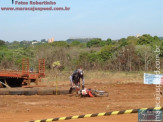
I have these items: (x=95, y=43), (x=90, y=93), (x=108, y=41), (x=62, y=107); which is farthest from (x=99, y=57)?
(x=62, y=107)

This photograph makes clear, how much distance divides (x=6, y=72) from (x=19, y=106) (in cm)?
850

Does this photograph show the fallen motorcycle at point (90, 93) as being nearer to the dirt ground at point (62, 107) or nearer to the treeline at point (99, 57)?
the dirt ground at point (62, 107)

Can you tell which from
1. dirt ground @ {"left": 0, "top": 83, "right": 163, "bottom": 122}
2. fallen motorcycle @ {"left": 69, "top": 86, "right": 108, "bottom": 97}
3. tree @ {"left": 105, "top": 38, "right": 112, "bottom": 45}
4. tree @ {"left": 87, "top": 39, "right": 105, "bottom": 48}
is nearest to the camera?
dirt ground @ {"left": 0, "top": 83, "right": 163, "bottom": 122}

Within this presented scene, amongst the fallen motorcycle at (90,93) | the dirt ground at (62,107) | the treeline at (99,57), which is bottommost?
the dirt ground at (62,107)

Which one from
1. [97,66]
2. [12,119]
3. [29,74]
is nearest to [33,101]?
[12,119]

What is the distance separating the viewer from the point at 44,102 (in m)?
15.2

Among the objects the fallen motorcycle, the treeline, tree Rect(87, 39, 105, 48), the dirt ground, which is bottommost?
the dirt ground

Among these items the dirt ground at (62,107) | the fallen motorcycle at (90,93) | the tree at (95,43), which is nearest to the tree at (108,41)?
the tree at (95,43)

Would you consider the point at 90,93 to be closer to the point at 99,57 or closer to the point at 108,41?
the point at 99,57

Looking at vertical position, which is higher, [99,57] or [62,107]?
[99,57]

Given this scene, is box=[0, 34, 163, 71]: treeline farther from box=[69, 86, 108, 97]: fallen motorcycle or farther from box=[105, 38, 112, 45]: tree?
box=[69, 86, 108, 97]: fallen motorcycle

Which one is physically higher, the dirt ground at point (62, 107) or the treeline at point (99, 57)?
the treeline at point (99, 57)

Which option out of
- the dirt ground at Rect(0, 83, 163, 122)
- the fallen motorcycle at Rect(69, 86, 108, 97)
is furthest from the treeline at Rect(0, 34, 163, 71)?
the dirt ground at Rect(0, 83, 163, 122)

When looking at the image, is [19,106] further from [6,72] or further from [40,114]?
Result: [6,72]
